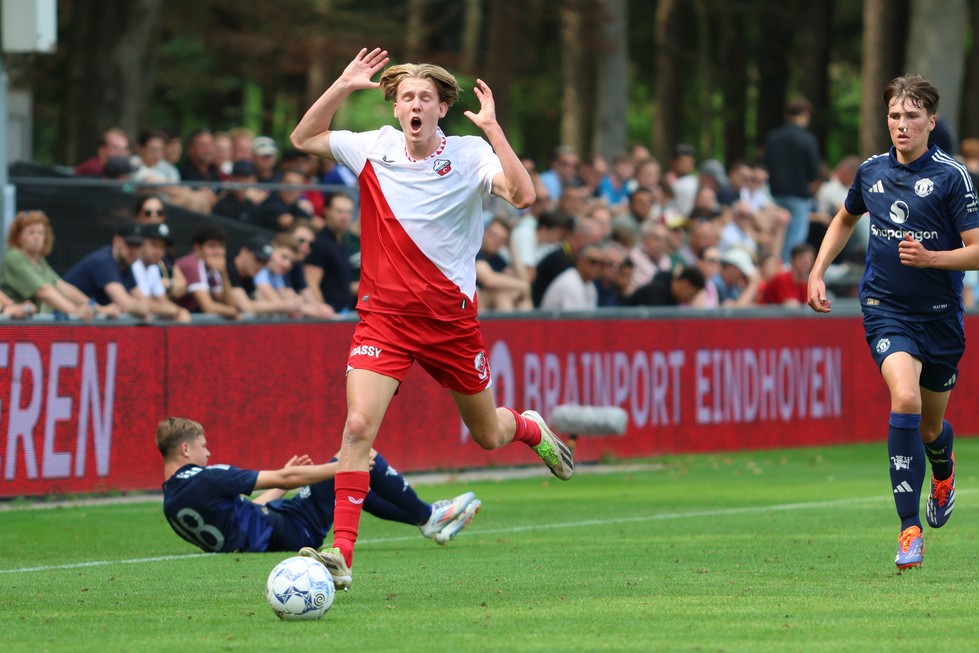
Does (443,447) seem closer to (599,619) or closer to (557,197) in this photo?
(557,197)

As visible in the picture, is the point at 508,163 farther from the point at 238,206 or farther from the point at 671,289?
the point at 671,289

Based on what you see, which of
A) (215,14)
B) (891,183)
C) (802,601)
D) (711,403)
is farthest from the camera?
(215,14)

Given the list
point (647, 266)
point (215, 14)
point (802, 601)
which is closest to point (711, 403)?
point (647, 266)

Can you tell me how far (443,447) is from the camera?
56.9 ft

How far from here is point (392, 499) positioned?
1097cm

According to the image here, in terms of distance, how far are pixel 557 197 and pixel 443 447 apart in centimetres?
588

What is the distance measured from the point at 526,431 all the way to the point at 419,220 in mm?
1647

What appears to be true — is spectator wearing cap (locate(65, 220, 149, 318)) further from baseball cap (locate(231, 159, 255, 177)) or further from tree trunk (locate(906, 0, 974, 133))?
tree trunk (locate(906, 0, 974, 133))

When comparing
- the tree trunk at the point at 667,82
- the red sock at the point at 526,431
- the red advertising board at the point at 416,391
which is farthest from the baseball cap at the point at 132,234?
the tree trunk at the point at 667,82

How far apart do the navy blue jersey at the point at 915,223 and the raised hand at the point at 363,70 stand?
2820mm

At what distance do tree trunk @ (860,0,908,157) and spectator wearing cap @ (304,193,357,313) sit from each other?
16424mm

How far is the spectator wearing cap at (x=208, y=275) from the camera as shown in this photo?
16.0m

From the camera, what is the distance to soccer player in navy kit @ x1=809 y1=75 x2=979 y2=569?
9516mm

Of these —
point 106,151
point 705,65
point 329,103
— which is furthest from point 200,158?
point 705,65
